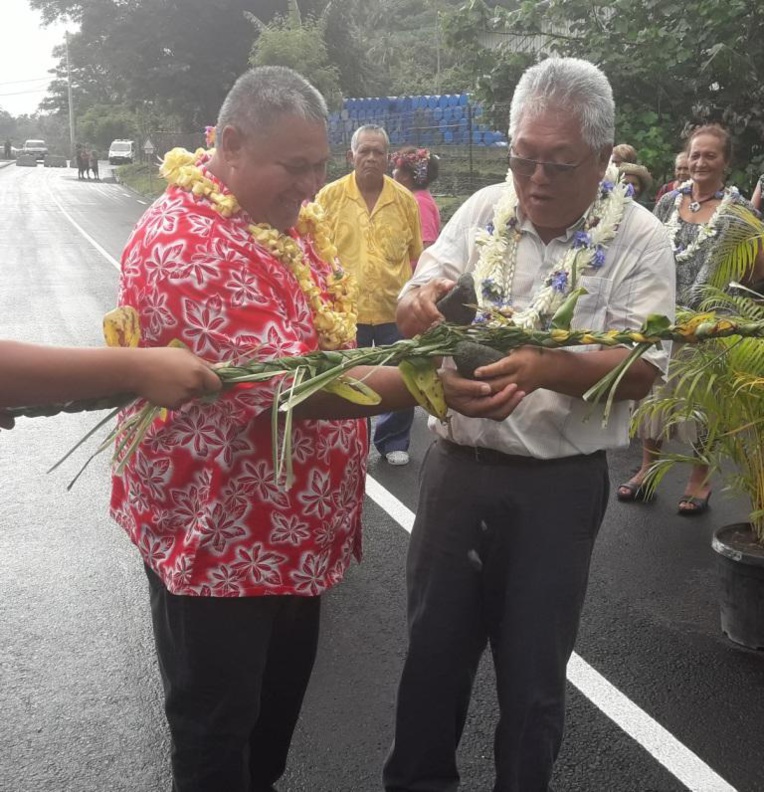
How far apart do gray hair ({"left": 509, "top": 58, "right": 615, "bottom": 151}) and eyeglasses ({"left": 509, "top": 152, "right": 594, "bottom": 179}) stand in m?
0.07

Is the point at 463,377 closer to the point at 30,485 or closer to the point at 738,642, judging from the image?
the point at 738,642

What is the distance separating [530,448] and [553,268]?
47cm

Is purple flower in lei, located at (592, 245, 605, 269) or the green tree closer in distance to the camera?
purple flower in lei, located at (592, 245, 605, 269)

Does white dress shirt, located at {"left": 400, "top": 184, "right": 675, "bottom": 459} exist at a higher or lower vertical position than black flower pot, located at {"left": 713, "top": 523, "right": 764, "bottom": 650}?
higher

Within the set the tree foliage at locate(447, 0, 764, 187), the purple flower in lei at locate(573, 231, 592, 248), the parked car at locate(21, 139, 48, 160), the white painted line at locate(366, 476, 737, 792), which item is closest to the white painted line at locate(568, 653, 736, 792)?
the white painted line at locate(366, 476, 737, 792)

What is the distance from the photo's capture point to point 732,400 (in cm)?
396

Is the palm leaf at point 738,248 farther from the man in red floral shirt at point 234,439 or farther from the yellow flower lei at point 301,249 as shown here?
the man in red floral shirt at point 234,439

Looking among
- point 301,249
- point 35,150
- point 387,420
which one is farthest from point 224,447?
point 35,150

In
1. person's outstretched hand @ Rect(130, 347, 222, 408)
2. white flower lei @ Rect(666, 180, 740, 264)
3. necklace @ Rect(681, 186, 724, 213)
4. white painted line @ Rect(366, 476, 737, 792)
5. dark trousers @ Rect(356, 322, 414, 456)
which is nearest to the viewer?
person's outstretched hand @ Rect(130, 347, 222, 408)

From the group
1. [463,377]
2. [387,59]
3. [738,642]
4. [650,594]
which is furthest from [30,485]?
[387,59]

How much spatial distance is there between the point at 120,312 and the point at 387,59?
47779 millimetres

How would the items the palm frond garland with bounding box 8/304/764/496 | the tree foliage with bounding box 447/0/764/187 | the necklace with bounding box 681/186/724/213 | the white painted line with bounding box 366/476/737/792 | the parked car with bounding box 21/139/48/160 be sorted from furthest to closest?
the parked car with bounding box 21/139/48/160 < the tree foliage with bounding box 447/0/764/187 < the necklace with bounding box 681/186/724/213 < the white painted line with bounding box 366/476/737/792 < the palm frond garland with bounding box 8/304/764/496

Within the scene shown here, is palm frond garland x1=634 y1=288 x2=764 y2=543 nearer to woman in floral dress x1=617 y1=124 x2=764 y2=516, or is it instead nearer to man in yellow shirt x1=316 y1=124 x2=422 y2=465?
woman in floral dress x1=617 y1=124 x2=764 y2=516

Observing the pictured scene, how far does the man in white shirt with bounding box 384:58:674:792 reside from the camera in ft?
8.00
